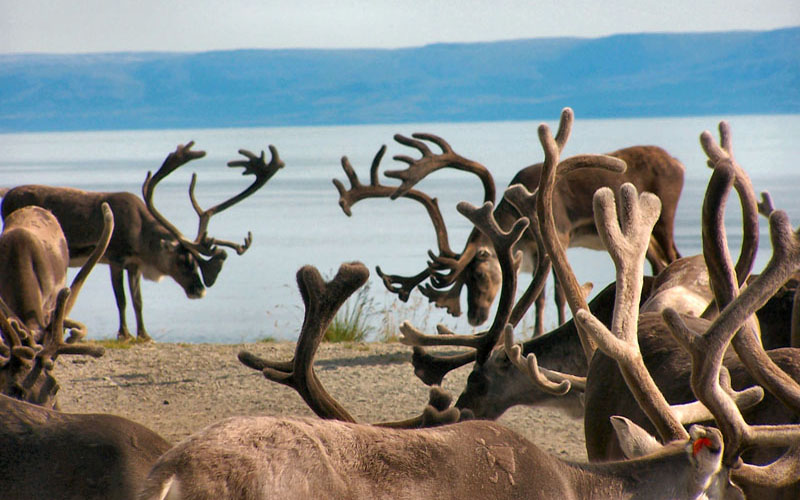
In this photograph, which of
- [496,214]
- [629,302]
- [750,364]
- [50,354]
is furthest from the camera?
[496,214]

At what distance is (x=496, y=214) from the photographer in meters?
7.99

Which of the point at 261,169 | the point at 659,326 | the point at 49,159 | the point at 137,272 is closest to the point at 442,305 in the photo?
the point at 261,169

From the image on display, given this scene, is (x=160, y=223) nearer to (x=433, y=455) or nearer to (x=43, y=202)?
(x=43, y=202)

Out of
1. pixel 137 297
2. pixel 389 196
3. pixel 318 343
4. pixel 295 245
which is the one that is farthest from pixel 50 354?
pixel 295 245

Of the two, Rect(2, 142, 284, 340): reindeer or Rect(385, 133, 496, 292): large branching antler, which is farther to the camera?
Rect(2, 142, 284, 340): reindeer

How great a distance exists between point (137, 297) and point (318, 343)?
692cm

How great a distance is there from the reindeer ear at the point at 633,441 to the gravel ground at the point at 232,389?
3.19 m

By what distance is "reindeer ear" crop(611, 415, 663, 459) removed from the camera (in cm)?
192

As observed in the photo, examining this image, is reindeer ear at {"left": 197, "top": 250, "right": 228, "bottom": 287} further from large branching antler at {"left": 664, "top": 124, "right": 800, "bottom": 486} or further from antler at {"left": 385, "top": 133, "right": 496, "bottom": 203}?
large branching antler at {"left": 664, "top": 124, "right": 800, "bottom": 486}

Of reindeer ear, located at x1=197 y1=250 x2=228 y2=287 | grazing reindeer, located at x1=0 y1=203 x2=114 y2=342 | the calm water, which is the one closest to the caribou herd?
grazing reindeer, located at x1=0 y1=203 x2=114 y2=342

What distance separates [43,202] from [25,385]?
213 inches

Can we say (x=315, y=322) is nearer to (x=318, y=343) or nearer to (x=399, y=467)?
(x=318, y=343)

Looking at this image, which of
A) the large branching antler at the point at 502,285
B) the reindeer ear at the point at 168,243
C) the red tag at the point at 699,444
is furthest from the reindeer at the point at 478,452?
the reindeer ear at the point at 168,243

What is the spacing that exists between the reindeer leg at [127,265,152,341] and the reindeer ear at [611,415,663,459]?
7.25m
